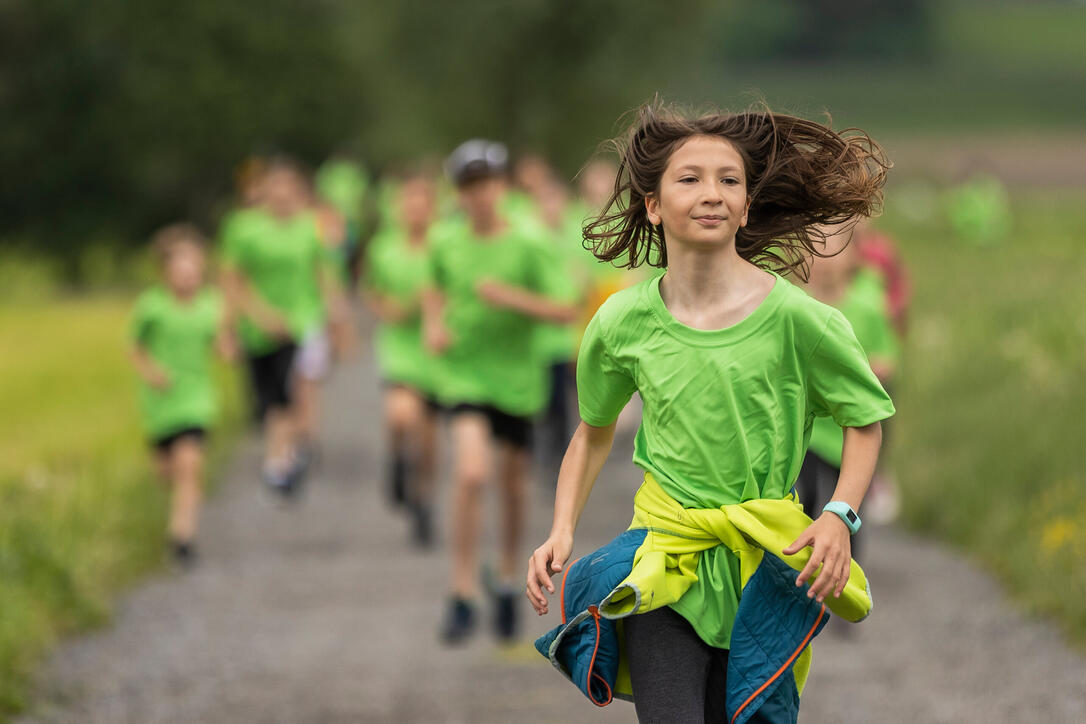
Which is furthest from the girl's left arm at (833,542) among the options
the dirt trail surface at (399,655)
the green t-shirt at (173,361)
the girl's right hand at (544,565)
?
the green t-shirt at (173,361)

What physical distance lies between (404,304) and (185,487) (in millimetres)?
1966

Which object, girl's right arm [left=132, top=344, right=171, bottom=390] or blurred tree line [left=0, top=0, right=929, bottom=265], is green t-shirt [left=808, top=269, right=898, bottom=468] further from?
blurred tree line [left=0, top=0, right=929, bottom=265]

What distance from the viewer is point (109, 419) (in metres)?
12.8

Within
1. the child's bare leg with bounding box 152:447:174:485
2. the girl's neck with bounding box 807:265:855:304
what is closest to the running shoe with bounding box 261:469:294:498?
the child's bare leg with bounding box 152:447:174:485

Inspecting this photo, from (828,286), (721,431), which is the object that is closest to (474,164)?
(828,286)

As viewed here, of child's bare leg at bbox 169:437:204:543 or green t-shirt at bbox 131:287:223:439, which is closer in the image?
child's bare leg at bbox 169:437:204:543

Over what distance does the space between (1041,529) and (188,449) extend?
4831 mm

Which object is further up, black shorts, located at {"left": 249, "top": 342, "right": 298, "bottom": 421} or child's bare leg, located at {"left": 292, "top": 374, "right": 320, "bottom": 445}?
black shorts, located at {"left": 249, "top": 342, "right": 298, "bottom": 421}

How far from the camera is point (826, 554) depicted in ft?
10.8

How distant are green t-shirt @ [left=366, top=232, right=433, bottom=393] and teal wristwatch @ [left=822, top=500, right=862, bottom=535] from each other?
274 inches

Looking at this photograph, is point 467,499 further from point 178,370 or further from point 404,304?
point 404,304

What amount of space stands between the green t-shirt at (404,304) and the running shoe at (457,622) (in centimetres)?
288

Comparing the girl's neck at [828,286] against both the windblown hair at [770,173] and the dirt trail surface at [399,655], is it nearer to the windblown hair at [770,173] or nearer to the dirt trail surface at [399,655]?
the dirt trail surface at [399,655]

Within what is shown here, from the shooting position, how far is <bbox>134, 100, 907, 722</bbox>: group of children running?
351 cm
